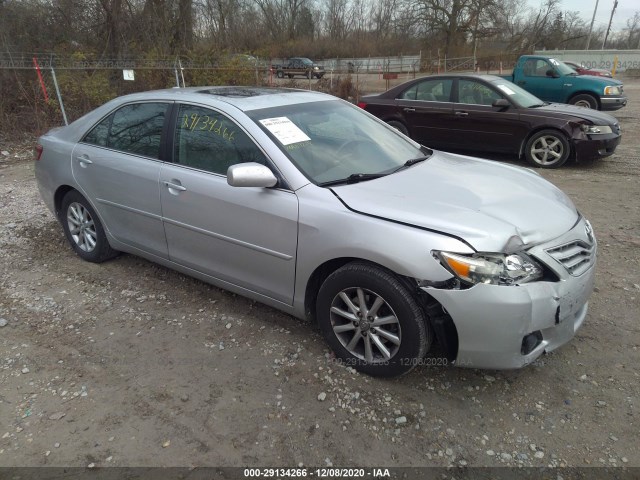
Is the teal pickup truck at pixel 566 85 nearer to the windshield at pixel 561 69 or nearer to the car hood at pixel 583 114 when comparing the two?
the windshield at pixel 561 69

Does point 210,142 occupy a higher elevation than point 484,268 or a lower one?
higher

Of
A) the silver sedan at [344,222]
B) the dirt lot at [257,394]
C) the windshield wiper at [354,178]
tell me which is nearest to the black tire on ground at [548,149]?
the dirt lot at [257,394]

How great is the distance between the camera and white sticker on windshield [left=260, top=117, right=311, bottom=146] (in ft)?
9.74

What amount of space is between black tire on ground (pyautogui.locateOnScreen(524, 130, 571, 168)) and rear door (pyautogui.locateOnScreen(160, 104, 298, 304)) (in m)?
6.14

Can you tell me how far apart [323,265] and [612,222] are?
4038 mm

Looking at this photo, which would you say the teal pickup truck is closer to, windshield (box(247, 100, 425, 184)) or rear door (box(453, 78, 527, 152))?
rear door (box(453, 78, 527, 152))

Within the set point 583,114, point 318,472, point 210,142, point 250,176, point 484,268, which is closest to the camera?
point 318,472

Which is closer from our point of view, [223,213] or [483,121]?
[223,213]

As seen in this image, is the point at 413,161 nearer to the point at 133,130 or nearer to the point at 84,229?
the point at 133,130

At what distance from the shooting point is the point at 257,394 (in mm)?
2635

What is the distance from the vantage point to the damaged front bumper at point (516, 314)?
87.9 inches

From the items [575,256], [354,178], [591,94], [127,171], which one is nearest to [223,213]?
[354,178]

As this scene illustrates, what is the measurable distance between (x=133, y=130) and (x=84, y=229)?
122 cm

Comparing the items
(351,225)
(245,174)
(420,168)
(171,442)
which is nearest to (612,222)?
(420,168)
